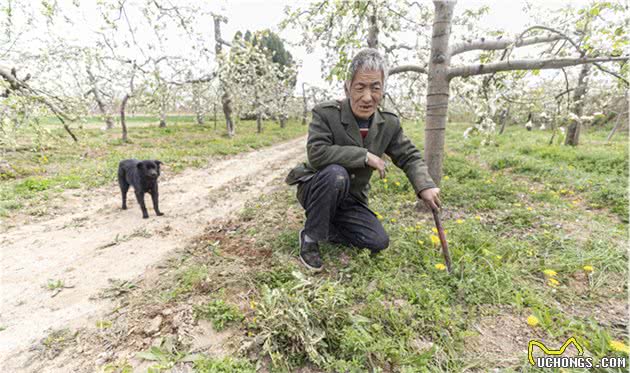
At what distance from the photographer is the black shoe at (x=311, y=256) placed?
104 inches

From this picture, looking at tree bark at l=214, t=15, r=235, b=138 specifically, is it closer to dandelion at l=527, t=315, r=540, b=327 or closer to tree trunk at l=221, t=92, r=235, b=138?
tree trunk at l=221, t=92, r=235, b=138

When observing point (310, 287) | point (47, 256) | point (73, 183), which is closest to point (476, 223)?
point (310, 287)

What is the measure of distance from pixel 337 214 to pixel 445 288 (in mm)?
1280

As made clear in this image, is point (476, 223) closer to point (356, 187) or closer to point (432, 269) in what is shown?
point (432, 269)

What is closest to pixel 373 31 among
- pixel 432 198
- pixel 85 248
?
pixel 432 198

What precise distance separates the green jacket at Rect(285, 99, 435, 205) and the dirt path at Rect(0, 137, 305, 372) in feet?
7.13

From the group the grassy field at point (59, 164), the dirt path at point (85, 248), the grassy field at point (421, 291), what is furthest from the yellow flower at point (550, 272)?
the grassy field at point (59, 164)

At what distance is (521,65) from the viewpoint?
323cm

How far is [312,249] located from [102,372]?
5.80 feet

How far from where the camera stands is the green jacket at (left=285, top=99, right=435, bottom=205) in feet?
8.61

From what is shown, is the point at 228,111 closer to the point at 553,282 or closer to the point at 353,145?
the point at 353,145

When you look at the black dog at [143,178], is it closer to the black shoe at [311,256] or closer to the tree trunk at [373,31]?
the black shoe at [311,256]

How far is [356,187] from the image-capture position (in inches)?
116

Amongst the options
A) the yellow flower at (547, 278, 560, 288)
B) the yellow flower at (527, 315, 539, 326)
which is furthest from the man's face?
the yellow flower at (547, 278, 560, 288)
